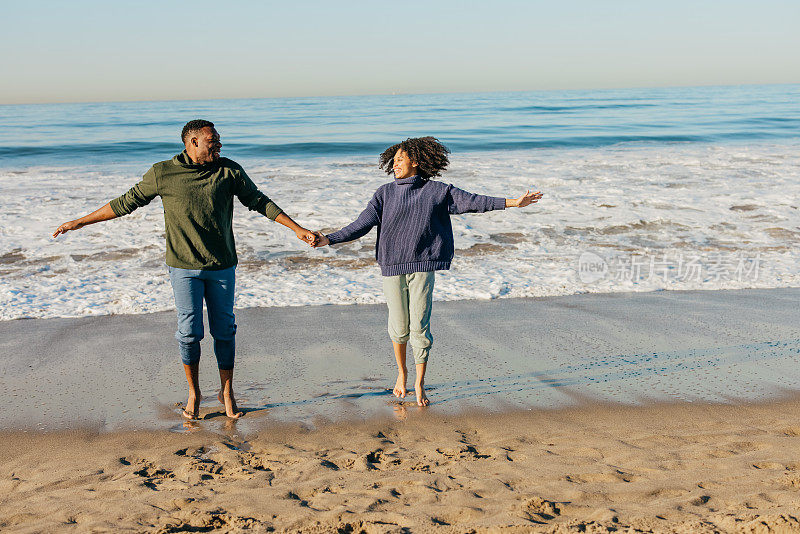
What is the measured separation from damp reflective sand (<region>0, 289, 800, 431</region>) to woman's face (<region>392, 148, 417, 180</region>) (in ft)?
4.56

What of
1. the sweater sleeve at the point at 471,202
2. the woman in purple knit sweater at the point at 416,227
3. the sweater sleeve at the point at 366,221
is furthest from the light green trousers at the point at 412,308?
the sweater sleeve at the point at 471,202

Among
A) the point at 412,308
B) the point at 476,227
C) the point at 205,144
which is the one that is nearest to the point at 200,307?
the point at 205,144

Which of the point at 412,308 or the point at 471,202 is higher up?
the point at 471,202

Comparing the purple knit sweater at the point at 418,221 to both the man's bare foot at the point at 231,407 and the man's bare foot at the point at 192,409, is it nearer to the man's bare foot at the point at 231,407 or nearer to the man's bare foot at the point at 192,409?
the man's bare foot at the point at 231,407

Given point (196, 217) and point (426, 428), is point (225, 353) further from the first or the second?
point (426, 428)

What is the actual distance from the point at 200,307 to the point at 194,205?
59cm

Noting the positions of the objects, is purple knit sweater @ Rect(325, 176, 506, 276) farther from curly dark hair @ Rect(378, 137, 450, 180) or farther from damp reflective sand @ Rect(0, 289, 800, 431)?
damp reflective sand @ Rect(0, 289, 800, 431)

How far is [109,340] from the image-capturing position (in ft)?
18.6

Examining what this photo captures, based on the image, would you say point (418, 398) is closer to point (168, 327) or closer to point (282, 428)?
point (282, 428)

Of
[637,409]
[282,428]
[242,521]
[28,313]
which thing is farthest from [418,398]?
[28,313]

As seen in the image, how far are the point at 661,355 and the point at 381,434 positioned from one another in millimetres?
2413

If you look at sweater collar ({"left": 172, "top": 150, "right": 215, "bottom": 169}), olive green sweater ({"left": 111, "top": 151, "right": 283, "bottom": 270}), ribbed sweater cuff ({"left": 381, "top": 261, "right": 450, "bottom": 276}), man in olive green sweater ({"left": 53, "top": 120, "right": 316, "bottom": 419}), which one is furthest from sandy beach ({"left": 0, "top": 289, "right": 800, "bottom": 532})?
sweater collar ({"left": 172, "top": 150, "right": 215, "bottom": 169})

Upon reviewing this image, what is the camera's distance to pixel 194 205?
12.7ft

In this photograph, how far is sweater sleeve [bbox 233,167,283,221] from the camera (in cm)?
399
